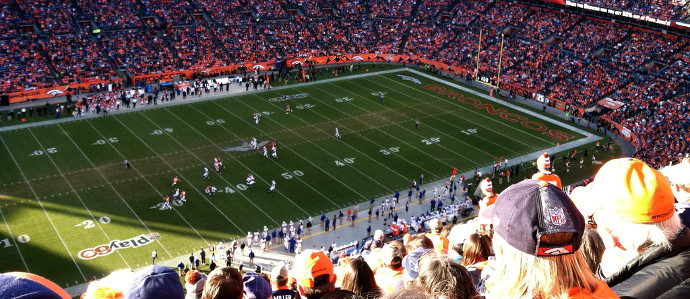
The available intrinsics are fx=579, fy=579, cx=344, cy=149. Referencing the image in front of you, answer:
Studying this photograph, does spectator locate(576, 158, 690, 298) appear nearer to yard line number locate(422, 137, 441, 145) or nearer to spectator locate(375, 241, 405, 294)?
spectator locate(375, 241, 405, 294)

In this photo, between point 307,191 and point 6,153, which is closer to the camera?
point 307,191

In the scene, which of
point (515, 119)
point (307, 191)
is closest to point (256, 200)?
point (307, 191)

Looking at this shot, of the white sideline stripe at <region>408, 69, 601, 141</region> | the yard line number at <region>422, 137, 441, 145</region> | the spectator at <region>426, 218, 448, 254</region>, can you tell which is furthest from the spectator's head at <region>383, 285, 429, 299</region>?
the white sideline stripe at <region>408, 69, 601, 141</region>

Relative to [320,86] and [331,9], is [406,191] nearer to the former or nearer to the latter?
[320,86]

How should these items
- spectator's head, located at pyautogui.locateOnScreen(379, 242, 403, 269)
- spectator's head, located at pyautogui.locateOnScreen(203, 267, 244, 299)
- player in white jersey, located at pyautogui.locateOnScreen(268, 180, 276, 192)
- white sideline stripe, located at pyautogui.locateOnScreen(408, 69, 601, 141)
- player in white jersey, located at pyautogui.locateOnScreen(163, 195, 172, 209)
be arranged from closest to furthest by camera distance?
spectator's head, located at pyautogui.locateOnScreen(203, 267, 244, 299), spectator's head, located at pyautogui.locateOnScreen(379, 242, 403, 269), player in white jersey, located at pyautogui.locateOnScreen(163, 195, 172, 209), player in white jersey, located at pyautogui.locateOnScreen(268, 180, 276, 192), white sideline stripe, located at pyautogui.locateOnScreen(408, 69, 601, 141)

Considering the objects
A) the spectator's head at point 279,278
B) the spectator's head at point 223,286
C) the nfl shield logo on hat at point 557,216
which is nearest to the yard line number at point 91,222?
the spectator's head at point 279,278

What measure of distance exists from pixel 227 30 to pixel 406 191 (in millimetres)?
32980

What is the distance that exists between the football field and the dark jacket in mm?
20766

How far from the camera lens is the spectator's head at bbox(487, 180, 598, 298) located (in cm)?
314

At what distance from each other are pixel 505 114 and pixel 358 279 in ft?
126

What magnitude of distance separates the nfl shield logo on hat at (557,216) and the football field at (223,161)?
20990 millimetres

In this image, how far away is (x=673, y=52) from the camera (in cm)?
4425

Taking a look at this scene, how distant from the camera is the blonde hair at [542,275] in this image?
3.19 metres

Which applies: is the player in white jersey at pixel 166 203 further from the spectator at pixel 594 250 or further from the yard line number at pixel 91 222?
the spectator at pixel 594 250
